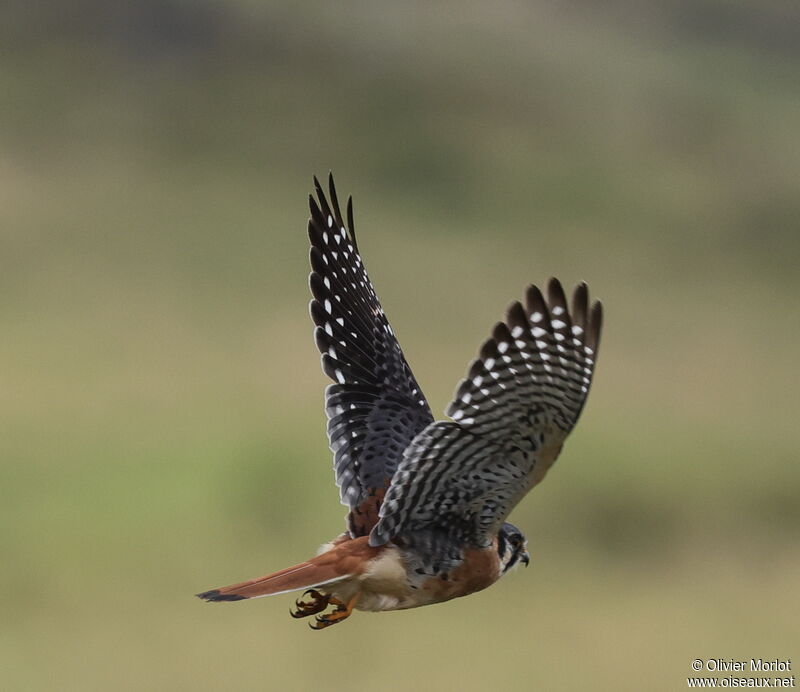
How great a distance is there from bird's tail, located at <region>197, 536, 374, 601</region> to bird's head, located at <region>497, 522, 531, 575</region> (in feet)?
2.01

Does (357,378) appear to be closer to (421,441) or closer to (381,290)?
(421,441)

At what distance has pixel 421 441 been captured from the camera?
5.85 m

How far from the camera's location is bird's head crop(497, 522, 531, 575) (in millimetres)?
6793

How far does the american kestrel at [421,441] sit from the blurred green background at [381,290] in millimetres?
12668

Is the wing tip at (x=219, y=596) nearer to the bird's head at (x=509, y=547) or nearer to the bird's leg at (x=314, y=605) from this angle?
the bird's leg at (x=314, y=605)

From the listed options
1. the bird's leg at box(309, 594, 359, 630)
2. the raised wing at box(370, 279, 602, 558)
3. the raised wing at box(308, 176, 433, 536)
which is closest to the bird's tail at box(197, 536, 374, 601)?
the bird's leg at box(309, 594, 359, 630)

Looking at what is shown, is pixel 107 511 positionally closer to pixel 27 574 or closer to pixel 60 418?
pixel 27 574

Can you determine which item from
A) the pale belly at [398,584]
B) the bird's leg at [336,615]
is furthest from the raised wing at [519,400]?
the bird's leg at [336,615]

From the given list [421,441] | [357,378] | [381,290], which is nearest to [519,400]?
[421,441]

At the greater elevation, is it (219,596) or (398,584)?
(219,596)

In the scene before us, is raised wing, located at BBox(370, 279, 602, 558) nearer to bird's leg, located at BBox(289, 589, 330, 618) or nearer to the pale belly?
the pale belly

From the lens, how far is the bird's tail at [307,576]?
19.3ft

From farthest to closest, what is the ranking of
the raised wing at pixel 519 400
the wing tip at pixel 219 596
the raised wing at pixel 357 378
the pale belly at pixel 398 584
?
the raised wing at pixel 357 378, the pale belly at pixel 398 584, the wing tip at pixel 219 596, the raised wing at pixel 519 400

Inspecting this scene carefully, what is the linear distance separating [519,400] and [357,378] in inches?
70.7
